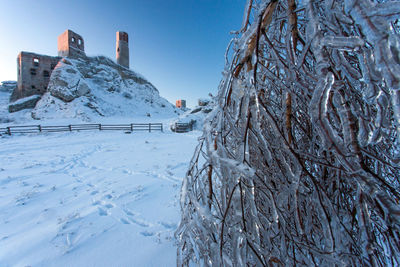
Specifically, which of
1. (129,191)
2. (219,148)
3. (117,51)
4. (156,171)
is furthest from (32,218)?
A: (117,51)

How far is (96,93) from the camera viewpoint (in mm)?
26391

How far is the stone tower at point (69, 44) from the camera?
28.4 m

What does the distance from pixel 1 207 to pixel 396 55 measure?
248 inches

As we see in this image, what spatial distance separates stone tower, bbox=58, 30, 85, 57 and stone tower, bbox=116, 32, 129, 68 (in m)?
7.11

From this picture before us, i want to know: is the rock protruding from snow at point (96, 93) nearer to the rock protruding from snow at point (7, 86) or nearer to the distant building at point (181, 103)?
the distant building at point (181, 103)

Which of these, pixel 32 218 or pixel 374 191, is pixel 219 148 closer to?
pixel 374 191

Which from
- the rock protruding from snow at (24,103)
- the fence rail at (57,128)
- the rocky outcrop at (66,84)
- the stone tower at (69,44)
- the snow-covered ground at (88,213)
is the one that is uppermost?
the stone tower at (69,44)

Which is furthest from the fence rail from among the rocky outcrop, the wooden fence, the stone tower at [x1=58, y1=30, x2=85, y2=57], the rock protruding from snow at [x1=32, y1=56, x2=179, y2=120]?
the stone tower at [x1=58, y1=30, x2=85, y2=57]

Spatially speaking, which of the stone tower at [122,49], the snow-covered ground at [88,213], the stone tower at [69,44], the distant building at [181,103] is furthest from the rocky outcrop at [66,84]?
the distant building at [181,103]

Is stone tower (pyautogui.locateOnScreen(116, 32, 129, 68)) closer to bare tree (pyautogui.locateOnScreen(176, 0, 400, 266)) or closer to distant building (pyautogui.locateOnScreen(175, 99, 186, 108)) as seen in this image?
distant building (pyautogui.locateOnScreen(175, 99, 186, 108))

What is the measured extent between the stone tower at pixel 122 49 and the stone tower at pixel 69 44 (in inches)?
280

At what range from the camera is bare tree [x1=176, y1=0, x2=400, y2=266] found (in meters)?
0.57

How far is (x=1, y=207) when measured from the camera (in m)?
3.66

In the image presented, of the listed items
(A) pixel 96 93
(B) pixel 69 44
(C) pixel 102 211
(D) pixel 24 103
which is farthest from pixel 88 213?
(B) pixel 69 44
